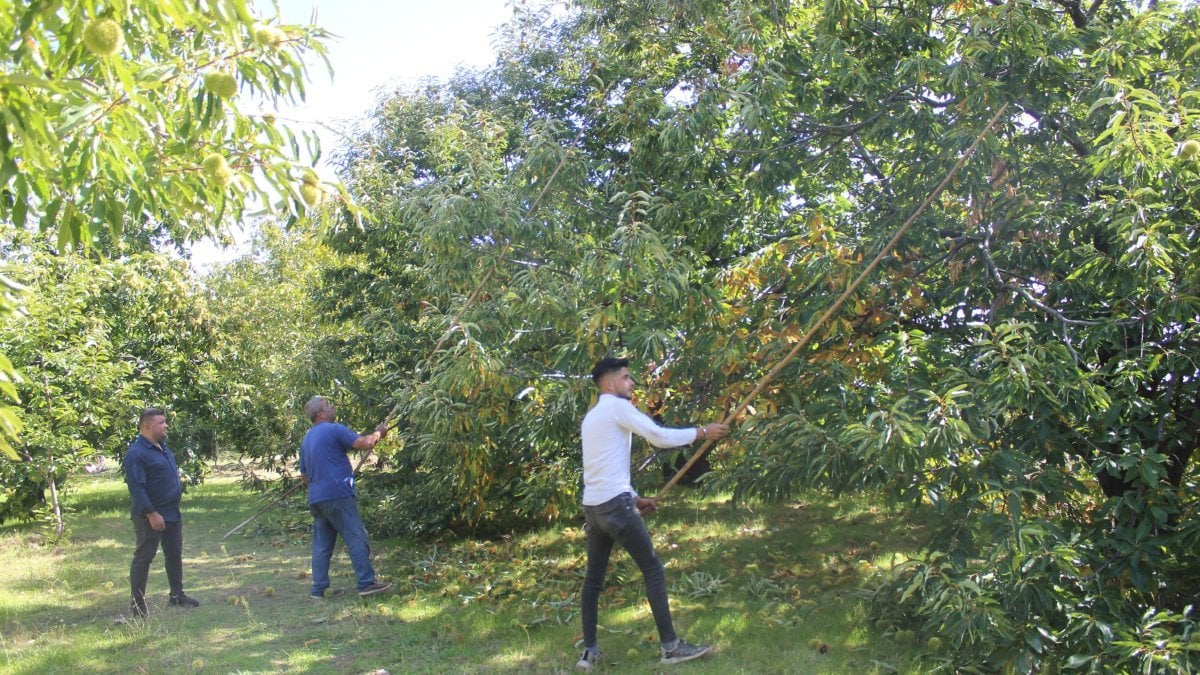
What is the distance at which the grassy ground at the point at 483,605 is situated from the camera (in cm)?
585

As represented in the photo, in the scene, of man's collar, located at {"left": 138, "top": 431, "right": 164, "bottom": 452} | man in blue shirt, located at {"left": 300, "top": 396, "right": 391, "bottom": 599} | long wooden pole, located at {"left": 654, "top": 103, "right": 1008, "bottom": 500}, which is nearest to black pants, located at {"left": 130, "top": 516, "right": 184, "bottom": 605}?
man's collar, located at {"left": 138, "top": 431, "right": 164, "bottom": 452}

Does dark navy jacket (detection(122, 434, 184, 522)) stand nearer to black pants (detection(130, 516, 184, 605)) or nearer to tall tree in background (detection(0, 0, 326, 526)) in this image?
black pants (detection(130, 516, 184, 605))

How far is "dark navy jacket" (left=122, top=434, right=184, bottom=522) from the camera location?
23.6 feet

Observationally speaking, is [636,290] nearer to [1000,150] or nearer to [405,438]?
[1000,150]

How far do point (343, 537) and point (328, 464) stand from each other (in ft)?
1.99

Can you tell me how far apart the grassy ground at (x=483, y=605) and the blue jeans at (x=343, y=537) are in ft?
0.67

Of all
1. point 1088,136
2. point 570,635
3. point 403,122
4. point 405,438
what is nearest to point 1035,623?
point 570,635

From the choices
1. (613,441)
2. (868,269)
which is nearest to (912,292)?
(868,269)

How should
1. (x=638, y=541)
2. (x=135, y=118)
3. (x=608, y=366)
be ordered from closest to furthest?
(x=135, y=118) → (x=638, y=541) → (x=608, y=366)

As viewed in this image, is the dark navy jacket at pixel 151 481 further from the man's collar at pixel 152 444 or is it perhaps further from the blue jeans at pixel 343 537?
the blue jeans at pixel 343 537

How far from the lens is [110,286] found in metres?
13.6

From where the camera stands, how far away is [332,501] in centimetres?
759

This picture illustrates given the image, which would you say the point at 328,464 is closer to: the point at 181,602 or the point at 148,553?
the point at 148,553

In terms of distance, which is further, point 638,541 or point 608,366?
point 608,366
